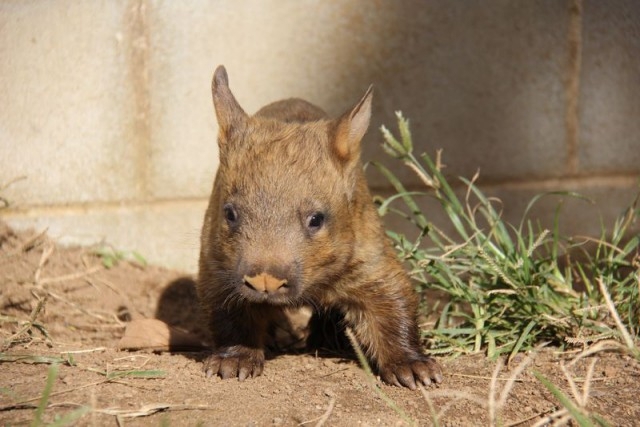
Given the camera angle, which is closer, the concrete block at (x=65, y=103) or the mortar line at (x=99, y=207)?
the concrete block at (x=65, y=103)

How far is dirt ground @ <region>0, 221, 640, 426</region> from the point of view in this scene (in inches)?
126

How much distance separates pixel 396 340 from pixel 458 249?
2.39ft

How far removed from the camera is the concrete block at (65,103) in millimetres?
5203

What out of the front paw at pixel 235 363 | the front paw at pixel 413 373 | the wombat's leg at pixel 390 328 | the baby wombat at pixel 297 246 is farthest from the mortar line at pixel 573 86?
the front paw at pixel 235 363

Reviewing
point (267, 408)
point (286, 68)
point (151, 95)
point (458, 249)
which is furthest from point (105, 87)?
point (267, 408)

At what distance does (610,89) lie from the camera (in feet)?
19.2

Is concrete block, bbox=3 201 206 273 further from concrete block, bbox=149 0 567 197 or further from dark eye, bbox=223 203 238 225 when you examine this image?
dark eye, bbox=223 203 238 225

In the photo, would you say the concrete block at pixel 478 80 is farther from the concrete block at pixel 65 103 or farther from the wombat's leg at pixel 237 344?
the wombat's leg at pixel 237 344

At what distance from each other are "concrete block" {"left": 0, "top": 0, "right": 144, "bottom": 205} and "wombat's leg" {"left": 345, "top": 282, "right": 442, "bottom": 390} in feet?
6.92

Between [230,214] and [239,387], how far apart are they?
0.76 m

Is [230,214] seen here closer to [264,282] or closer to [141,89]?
[264,282]

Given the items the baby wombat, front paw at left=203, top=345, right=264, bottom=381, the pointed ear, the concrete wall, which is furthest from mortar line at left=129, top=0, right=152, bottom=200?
the pointed ear

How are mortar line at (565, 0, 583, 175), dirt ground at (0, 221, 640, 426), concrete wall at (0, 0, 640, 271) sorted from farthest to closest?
mortar line at (565, 0, 583, 175) → concrete wall at (0, 0, 640, 271) → dirt ground at (0, 221, 640, 426)

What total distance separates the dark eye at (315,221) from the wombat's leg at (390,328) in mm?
478
